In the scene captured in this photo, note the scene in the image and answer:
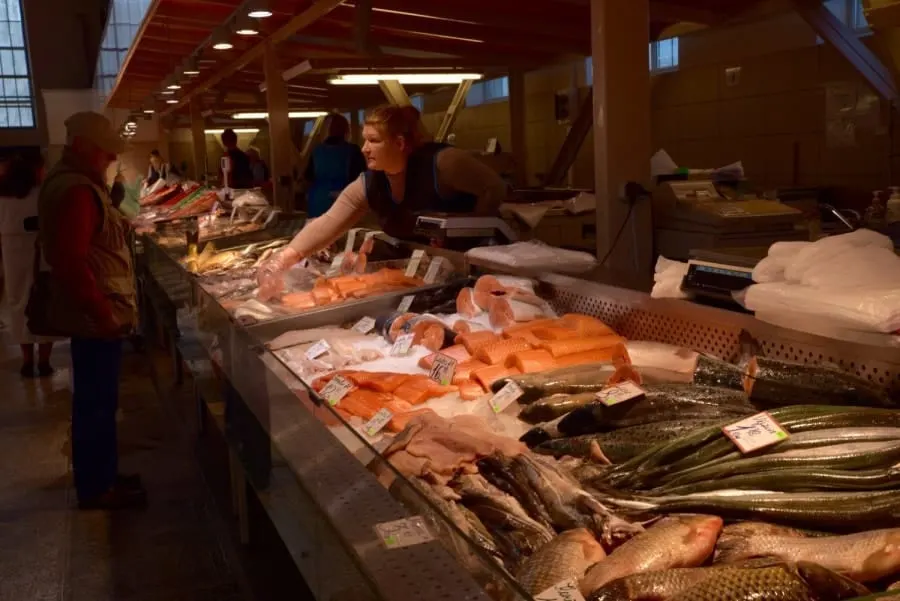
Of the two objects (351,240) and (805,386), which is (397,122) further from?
(805,386)

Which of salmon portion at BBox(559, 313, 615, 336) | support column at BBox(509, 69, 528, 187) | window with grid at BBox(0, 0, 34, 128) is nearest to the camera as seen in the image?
salmon portion at BBox(559, 313, 615, 336)

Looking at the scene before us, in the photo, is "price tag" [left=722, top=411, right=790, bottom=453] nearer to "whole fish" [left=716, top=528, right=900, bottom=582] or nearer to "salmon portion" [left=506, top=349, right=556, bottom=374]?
"whole fish" [left=716, top=528, right=900, bottom=582]

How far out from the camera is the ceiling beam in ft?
20.6

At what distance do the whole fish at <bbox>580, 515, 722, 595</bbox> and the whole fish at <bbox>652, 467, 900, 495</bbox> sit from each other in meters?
0.16

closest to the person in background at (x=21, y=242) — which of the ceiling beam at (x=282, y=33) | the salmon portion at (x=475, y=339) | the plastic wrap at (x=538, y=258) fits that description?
the ceiling beam at (x=282, y=33)

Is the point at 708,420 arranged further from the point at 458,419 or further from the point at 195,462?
the point at 195,462

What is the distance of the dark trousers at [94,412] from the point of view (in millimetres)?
4457

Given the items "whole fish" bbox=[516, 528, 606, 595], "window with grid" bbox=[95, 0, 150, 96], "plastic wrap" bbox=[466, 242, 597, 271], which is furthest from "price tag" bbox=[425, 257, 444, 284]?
"window with grid" bbox=[95, 0, 150, 96]

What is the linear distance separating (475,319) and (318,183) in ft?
18.5

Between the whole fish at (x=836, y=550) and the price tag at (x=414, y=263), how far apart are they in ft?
10.2

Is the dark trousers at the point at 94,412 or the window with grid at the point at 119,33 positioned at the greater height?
the window with grid at the point at 119,33

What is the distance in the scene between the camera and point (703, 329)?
2.75 metres

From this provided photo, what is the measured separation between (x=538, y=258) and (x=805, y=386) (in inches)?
72.5

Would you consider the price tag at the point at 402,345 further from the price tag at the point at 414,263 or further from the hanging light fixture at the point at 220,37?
the hanging light fixture at the point at 220,37
